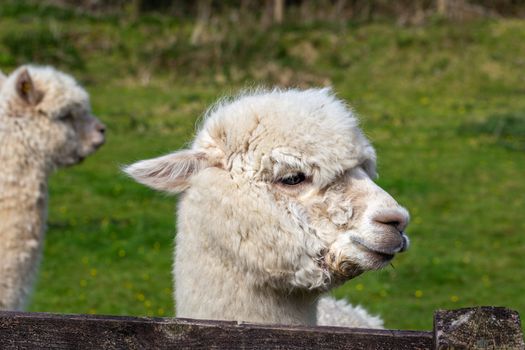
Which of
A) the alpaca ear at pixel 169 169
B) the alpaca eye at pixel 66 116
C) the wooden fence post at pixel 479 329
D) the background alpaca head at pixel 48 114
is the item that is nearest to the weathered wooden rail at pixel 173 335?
the wooden fence post at pixel 479 329

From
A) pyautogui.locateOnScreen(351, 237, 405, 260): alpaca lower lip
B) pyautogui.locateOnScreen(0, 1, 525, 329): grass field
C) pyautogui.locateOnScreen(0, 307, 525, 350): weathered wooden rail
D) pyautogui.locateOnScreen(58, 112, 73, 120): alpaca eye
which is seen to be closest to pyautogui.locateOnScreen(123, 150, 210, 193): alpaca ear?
pyautogui.locateOnScreen(351, 237, 405, 260): alpaca lower lip

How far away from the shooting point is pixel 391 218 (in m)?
2.88

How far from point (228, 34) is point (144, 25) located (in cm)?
186

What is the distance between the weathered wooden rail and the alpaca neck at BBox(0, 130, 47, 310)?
96.1 inches

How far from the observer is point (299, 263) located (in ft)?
9.69

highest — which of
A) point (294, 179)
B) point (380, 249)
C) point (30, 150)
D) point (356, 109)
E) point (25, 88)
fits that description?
point (294, 179)

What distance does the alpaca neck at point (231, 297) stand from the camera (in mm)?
3059

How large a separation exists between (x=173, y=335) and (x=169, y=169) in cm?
96

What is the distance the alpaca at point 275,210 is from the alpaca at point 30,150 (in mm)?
1880

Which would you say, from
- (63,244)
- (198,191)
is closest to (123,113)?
(63,244)

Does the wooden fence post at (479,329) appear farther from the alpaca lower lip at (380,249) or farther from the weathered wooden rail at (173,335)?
the alpaca lower lip at (380,249)

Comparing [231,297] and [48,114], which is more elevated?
[231,297]

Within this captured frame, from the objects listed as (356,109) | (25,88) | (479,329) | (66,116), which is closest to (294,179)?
(479,329)

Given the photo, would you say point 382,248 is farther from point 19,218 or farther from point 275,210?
point 19,218
